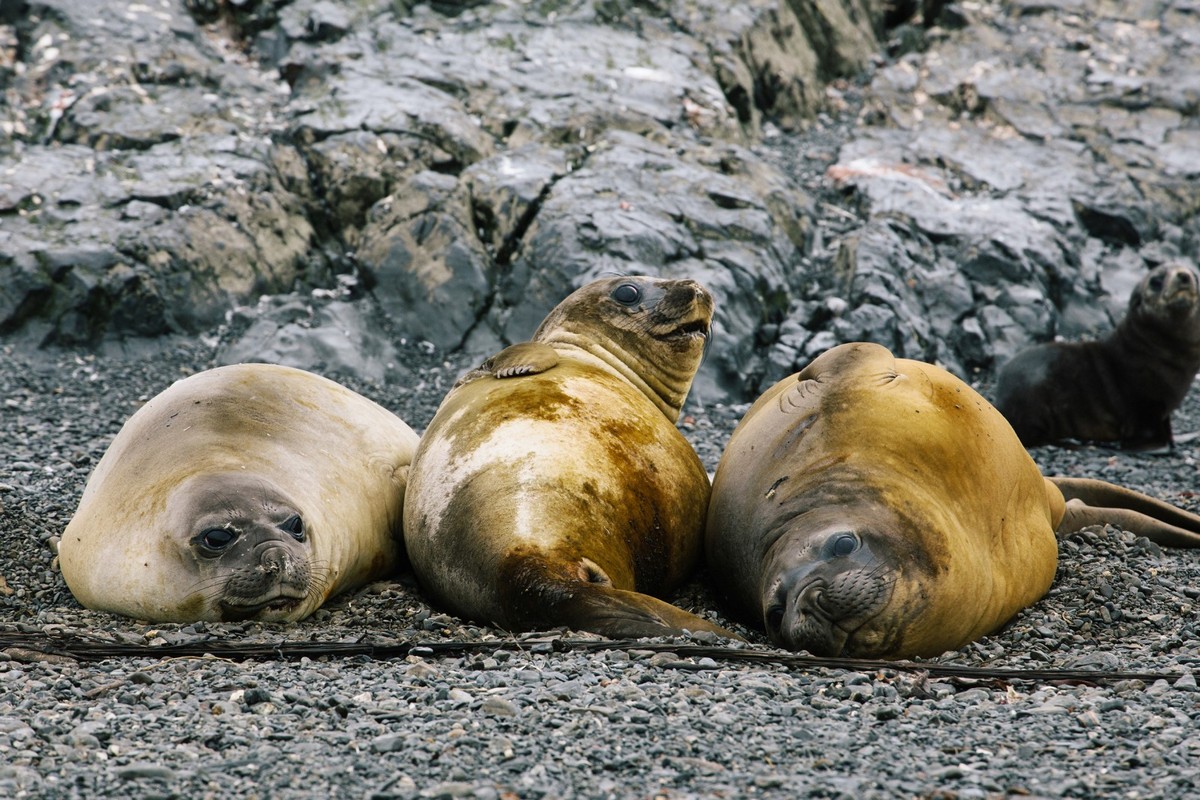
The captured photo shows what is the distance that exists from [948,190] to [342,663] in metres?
9.46

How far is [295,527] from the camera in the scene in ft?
15.8

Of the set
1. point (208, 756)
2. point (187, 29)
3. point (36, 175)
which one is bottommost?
point (36, 175)

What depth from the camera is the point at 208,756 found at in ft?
10.4

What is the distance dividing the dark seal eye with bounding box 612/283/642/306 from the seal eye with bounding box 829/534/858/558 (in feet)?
8.66

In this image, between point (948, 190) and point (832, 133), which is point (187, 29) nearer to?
point (832, 133)

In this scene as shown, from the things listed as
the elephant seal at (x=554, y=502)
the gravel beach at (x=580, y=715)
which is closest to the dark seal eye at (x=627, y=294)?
the elephant seal at (x=554, y=502)

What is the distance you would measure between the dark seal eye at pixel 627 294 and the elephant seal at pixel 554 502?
539 mm

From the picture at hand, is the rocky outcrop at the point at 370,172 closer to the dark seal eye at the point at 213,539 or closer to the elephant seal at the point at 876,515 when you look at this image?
the elephant seal at the point at 876,515

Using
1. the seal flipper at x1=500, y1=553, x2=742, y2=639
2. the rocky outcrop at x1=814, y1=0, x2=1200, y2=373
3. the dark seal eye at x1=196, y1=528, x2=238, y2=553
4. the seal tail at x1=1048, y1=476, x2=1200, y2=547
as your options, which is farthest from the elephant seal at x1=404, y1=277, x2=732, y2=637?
the rocky outcrop at x1=814, y1=0, x2=1200, y2=373

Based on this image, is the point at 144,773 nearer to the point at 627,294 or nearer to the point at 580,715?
the point at 580,715

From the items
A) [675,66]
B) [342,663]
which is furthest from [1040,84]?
[342,663]

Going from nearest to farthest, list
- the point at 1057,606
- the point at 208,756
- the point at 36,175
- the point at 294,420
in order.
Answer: the point at 208,756 → the point at 1057,606 → the point at 294,420 → the point at 36,175

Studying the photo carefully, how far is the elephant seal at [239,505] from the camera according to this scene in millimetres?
4676

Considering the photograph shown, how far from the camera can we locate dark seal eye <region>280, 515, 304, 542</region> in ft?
15.7
